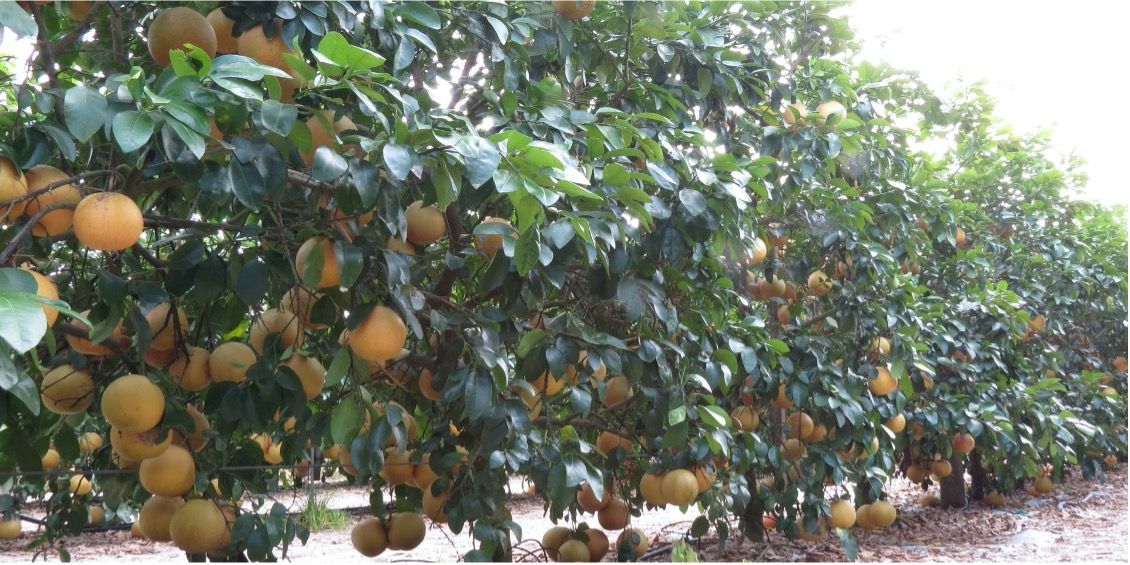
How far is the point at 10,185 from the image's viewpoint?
1328 mm

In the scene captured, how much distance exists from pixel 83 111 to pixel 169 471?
102cm

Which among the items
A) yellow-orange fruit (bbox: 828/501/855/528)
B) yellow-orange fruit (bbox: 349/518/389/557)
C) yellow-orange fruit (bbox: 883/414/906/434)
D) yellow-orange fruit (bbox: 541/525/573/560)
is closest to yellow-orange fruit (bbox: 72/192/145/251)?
yellow-orange fruit (bbox: 349/518/389/557)

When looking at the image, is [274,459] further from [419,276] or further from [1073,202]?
[1073,202]

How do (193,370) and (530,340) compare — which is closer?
(193,370)

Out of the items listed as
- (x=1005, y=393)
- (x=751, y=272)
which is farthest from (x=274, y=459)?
(x=1005, y=393)

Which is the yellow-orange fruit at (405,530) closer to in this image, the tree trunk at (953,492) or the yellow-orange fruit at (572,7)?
the yellow-orange fruit at (572,7)

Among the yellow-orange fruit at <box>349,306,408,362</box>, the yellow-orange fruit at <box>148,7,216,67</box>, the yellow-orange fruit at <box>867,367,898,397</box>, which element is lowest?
the yellow-orange fruit at <box>867,367,898,397</box>

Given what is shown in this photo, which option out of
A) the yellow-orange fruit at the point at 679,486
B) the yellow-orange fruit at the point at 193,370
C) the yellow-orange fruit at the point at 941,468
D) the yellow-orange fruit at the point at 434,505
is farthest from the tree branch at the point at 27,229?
the yellow-orange fruit at the point at 941,468

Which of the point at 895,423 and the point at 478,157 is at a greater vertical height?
the point at 478,157

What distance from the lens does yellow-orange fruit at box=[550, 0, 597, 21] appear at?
225 centimetres

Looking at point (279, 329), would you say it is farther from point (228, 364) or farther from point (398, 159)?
point (398, 159)

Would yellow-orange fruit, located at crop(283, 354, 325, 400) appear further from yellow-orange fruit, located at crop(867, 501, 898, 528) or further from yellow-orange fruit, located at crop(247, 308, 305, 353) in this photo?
yellow-orange fruit, located at crop(867, 501, 898, 528)

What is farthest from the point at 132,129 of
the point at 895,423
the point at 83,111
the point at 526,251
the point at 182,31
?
the point at 895,423

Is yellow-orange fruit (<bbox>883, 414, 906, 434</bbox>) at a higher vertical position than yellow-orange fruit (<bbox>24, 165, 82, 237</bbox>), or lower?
lower
